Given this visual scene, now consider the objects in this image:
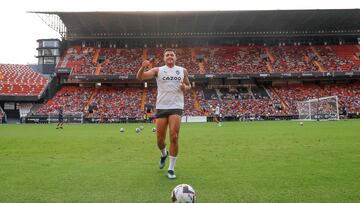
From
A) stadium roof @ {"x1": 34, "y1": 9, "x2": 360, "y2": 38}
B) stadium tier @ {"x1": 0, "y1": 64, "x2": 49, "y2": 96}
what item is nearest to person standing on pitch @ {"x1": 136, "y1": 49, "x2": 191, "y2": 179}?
stadium roof @ {"x1": 34, "y1": 9, "x2": 360, "y2": 38}

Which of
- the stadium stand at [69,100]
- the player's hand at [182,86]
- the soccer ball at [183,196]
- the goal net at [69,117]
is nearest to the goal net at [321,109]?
the goal net at [69,117]

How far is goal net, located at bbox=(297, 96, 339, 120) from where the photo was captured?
46884 millimetres

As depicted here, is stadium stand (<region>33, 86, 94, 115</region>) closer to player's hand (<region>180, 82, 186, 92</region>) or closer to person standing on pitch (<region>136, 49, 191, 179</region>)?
person standing on pitch (<region>136, 49, 191, 179</region>)

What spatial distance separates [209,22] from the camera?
5647 centimetres

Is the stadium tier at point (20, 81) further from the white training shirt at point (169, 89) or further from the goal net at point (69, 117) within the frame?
the white training shirt at point (169, 89)

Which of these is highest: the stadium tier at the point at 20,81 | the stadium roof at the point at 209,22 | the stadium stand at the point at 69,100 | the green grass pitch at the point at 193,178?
the stadium roof at the point at 209,22

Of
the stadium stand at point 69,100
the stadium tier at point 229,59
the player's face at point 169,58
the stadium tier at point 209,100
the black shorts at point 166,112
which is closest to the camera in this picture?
the black shorts at point 166,112

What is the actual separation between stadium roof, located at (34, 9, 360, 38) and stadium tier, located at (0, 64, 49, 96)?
9467 mm

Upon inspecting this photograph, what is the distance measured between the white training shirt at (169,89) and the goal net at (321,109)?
41.1 m

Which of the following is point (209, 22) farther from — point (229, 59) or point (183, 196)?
point (183, 196)

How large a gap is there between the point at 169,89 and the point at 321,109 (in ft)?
147

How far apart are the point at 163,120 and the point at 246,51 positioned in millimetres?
58582

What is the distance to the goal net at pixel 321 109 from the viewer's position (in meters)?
46.9

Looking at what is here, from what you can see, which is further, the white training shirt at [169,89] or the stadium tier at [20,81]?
the stadium tier at [20,81]
